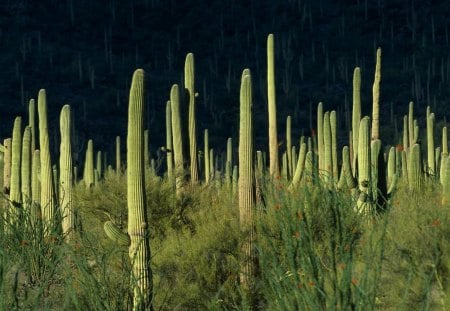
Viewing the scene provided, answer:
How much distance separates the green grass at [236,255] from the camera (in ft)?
19.9

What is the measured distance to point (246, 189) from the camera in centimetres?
1047

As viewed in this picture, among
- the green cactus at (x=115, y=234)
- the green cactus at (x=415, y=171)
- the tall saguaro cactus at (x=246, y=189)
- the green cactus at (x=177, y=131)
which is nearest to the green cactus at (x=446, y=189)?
the green cactus at (x=415, y=171)

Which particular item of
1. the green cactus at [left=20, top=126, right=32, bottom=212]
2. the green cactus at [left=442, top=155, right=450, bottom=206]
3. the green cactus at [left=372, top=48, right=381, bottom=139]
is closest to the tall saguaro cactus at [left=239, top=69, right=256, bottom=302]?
the green cactus at [left=442, top=155, right=450, bottom=206]

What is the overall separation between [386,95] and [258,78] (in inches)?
307

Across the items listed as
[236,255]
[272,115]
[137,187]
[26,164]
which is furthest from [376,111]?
[137,187]

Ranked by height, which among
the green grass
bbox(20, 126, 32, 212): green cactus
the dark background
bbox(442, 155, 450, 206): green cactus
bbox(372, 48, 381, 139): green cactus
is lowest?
the green grass

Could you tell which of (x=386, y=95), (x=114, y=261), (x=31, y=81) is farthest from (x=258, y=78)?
(x=114, y=261)

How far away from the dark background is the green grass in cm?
Result: 3026

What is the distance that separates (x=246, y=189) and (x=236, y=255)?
759 millimetres

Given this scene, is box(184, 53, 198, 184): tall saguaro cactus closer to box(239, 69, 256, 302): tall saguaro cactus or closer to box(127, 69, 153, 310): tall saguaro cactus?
box(239, 69, 256, 302): tall saguaro cactus

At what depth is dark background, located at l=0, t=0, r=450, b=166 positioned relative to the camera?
4753cm

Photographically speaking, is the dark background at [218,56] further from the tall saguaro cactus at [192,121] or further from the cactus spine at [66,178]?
the cactus spine at [66,178]

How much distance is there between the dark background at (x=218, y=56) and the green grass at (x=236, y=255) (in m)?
30.3

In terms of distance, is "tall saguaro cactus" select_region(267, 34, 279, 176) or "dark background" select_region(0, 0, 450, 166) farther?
"dark background" select_region(0, 0, 450, 166)
